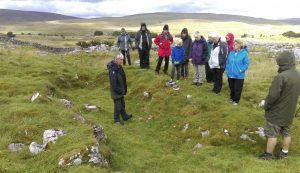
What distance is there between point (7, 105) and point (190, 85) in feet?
32.9

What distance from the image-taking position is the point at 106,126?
17.5 metres

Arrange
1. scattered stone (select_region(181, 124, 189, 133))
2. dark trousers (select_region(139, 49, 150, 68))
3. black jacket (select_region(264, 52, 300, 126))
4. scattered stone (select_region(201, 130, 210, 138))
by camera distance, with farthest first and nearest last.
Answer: dark trousers (select_region(139, 49, 150, 68)) < scattered stone (select_region(181, 124, 189, 133)) < scattered stone (select_region(201, 130, 210, 138)) < black jacket (select_region(264, 52, 300, 126))

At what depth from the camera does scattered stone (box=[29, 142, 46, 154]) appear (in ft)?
40.6

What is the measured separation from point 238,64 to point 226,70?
100 centimetres

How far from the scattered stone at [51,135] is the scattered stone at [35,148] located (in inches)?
9.1

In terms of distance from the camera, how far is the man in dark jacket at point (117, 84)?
702 inches

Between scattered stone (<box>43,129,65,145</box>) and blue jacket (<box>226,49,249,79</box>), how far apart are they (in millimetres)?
8554

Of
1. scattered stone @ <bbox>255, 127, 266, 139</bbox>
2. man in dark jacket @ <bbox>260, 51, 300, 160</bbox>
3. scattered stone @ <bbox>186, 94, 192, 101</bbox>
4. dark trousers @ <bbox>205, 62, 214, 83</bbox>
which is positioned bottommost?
scattered stone @ <bbox>255, 127, 266, 139</bbox>

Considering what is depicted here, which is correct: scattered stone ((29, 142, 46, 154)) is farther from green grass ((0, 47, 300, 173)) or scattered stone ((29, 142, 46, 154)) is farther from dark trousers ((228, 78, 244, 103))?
dark trousers ((228, 78, 244, 103))

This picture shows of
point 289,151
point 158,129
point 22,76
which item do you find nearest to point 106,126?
point 158,129

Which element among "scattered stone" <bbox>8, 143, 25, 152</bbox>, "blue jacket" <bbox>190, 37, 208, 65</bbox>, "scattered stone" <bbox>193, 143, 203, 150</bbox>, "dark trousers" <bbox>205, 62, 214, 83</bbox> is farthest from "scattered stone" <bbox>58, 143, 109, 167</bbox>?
"dark trousers" <bbox>205, 62, 214, 83</bbox>

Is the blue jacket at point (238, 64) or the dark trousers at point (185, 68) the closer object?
the blue jacket at point (238, 64)

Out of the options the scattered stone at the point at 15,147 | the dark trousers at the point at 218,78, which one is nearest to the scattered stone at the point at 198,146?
the dark trousers at the point at 218,78

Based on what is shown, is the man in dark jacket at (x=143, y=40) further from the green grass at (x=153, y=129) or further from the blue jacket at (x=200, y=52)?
the blue jacket at (x=200, y=52)
